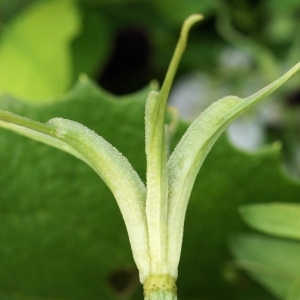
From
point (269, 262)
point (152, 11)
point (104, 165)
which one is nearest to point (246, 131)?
point (152, 11)

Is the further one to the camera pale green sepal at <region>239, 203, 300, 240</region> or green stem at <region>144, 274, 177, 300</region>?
pale green sepal at <region>239, 203, 300, 240</region>

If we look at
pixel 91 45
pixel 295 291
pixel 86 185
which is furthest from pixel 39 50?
pixel 295 291

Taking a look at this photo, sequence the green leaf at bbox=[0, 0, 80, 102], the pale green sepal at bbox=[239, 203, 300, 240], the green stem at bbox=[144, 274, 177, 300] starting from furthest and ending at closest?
the green leaf at bbox=[0, 0, 80, 102] < the pale green sepal at bbox=[239, 203, 300, 240] < the green stem at bbox=[144, 274, 177, 300]

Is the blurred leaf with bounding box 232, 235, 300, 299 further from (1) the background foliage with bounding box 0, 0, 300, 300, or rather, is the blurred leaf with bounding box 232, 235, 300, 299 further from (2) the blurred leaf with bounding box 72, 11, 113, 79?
(2) the blurred leaf with bounding box 72, 11, 113, 79

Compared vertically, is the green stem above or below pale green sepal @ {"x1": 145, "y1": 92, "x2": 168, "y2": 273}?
below

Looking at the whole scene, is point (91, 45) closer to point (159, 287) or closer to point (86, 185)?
point (86, 185)

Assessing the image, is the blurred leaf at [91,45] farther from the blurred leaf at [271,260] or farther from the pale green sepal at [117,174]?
the pale green sepal at [117,174]

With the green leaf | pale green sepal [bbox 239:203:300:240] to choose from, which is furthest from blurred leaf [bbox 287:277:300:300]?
the green leaf
